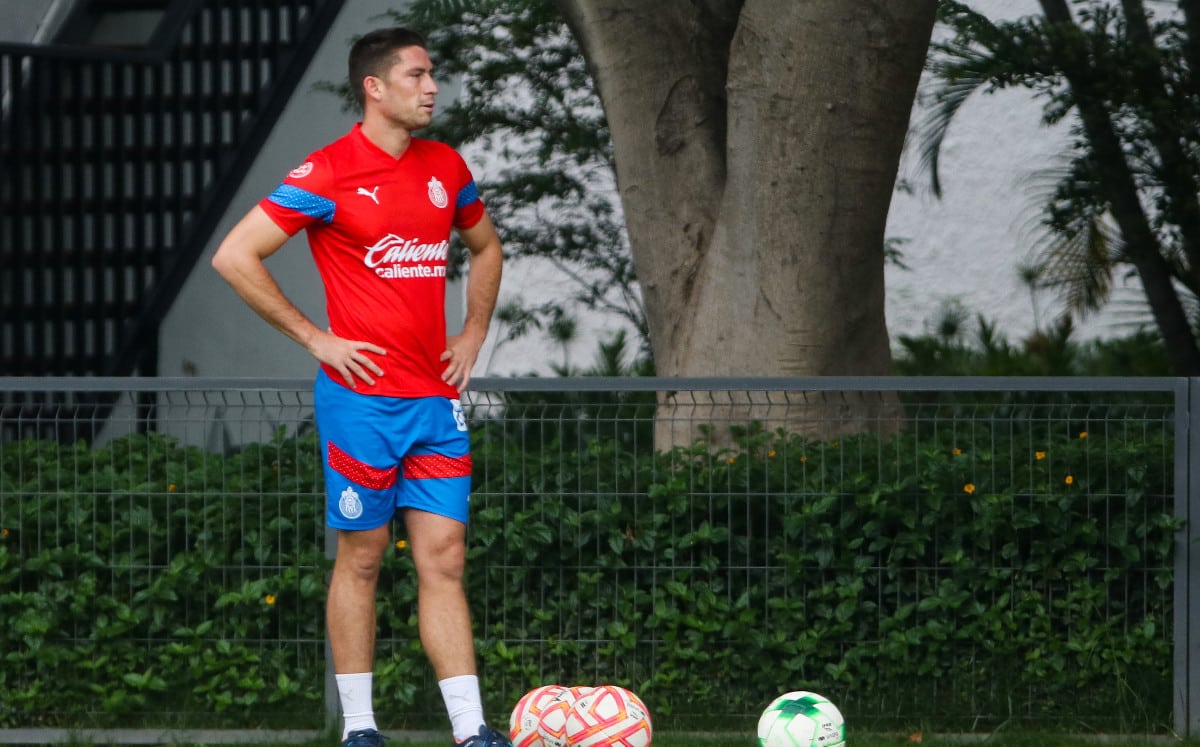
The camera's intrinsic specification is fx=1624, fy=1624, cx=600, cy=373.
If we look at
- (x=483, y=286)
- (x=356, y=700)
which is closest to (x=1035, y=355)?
(x=483, y=286)

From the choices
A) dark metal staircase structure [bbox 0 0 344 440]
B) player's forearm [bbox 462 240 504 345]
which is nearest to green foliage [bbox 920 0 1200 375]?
dark metal staircase structure [bbox 0 0 344 440]

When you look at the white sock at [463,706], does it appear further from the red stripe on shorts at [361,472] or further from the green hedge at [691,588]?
the green hedge at [691,588]

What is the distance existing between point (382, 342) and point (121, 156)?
22.9ft

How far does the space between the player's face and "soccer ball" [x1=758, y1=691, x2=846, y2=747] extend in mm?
1902

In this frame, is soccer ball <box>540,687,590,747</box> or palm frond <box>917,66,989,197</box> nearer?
soccer ball <box>540,687,590,747</box>

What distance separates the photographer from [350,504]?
4.46 m

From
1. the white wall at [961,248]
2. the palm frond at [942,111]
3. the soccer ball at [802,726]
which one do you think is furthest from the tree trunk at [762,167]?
the white wall at [961,248]

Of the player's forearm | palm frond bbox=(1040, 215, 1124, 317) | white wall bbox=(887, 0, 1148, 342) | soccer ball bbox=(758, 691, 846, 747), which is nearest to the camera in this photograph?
soccer ball bbox=(758, 691, 846, 747)

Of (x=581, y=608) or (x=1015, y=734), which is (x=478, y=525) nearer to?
(x=581, y=608)

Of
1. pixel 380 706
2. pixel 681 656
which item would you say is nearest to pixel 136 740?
pixel 380 706

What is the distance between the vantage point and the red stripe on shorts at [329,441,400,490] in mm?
4418

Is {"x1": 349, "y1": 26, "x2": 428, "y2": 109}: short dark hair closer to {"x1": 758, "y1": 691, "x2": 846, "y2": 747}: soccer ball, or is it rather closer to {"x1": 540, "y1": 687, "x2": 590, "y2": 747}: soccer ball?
{"x1": 540, "y1": 687, "x2": 590, "y2": 747}: soccer ball

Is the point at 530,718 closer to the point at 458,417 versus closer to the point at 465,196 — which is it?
the point at 458,417

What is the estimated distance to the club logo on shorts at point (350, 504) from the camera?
4.45 m
